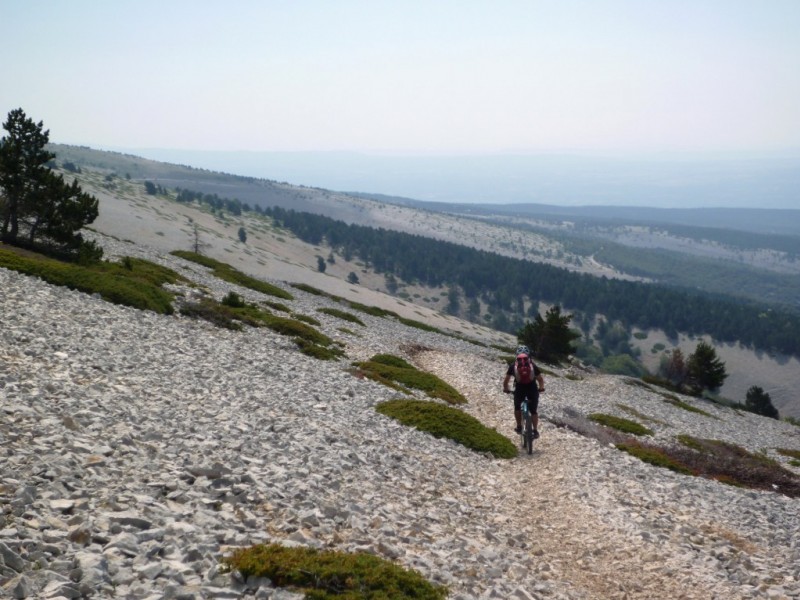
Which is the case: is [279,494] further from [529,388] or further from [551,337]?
[551,337]

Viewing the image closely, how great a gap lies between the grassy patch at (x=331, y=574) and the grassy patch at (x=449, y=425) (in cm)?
1176

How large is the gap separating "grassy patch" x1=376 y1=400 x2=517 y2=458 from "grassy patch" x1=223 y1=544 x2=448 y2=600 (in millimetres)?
11756

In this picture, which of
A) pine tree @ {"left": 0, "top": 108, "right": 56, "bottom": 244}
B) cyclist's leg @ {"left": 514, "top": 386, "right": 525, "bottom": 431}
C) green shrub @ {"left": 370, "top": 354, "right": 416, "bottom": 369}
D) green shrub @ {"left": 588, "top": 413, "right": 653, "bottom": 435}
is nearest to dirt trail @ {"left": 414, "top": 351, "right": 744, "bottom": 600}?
cyclist's leg @ {"left": 514, "top": 386, "right": 525, "bottom": 431}

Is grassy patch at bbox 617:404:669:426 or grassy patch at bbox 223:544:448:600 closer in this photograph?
grassy patch at bbox 223:544:448:600

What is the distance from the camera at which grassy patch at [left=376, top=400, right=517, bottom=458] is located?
68.2 feet

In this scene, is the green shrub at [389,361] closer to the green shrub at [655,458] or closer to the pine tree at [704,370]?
the green shrub at [655,458]

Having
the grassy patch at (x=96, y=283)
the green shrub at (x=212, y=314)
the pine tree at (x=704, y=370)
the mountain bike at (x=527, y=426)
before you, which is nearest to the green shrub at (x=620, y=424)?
the mountain bike at (x=527, y=426)

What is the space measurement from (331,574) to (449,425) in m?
13.6

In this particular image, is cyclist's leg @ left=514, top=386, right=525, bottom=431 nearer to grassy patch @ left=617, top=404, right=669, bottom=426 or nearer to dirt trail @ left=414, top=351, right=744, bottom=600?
dirt trail @ left=414, top=351, right=744, bottom=600

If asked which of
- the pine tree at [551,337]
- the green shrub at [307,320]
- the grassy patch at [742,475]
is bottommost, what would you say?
the pine tree at [551,337]

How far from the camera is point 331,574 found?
8523 millimetres

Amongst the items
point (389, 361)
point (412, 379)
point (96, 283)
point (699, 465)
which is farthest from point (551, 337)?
point (96, 283)

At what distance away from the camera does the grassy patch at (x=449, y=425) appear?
2080 centimetres

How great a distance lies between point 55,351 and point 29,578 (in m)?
12.8
